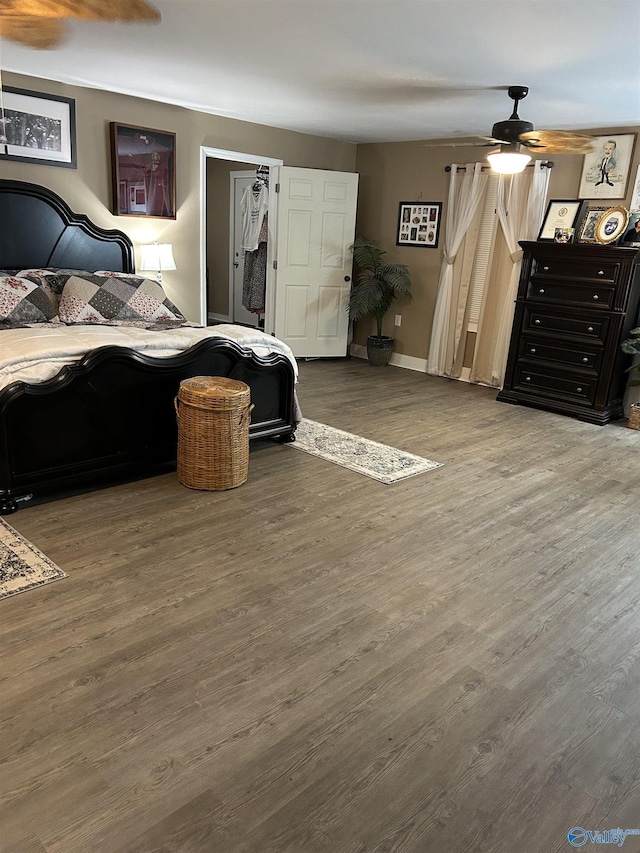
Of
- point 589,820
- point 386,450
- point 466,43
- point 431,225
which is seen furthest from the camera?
point 431,225

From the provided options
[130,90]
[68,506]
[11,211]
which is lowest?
[68,506]

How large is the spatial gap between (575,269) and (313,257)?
2732mm

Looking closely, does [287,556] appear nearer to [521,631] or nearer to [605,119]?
[521,631]

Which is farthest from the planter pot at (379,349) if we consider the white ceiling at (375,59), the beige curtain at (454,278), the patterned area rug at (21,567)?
the patterned area rug at (21,567)

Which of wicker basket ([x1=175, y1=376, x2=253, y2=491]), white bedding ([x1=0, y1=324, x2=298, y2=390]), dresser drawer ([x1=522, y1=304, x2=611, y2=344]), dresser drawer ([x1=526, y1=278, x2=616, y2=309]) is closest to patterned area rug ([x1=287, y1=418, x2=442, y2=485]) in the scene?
white bedding ([x1=0, y1=324, x2=298, y2=390])

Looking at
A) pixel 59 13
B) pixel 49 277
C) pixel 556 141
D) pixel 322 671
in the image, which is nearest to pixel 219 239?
pixel 49 277

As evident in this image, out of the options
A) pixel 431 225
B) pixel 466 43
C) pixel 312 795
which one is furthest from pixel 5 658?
pixel 431 225

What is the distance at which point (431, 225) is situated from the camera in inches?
267

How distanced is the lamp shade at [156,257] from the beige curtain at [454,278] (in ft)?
9.21

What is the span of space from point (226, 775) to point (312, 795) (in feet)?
0.77

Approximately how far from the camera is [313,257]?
6.90m

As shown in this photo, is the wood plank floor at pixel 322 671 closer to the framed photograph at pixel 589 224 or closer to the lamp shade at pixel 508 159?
the lamp shade at pixel 508 159

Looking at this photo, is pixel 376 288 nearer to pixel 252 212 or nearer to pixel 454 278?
pixel 454 278

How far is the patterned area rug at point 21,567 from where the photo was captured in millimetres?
2543
